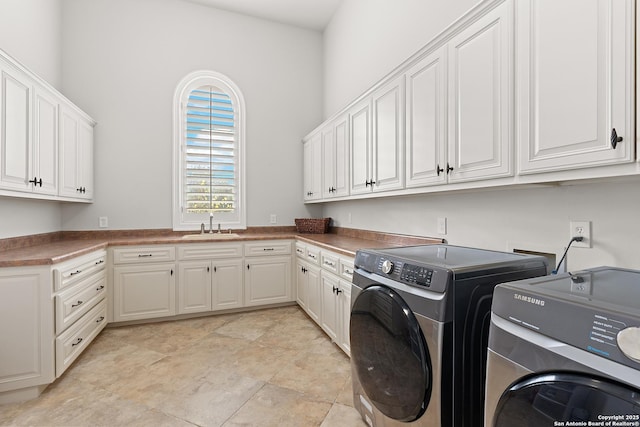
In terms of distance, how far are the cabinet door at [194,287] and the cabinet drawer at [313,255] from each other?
1.07 m

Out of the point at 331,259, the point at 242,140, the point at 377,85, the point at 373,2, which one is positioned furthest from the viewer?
the point at 242,140

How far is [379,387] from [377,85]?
6.75 feet

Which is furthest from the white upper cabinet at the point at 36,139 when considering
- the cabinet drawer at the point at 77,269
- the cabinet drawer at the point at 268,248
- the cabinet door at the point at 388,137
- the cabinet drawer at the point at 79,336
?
the cabinet door at the point at 388,137

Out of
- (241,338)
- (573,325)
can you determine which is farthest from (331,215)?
(573,325)

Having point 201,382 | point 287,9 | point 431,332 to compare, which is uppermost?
point 287,9

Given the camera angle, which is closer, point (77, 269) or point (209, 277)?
point (77, 269)

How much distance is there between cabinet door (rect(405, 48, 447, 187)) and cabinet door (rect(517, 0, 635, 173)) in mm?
483

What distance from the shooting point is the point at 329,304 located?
2.71m

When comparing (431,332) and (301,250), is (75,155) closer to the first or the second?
(301,250)

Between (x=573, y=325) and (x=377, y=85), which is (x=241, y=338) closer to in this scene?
(x=377, y=85)

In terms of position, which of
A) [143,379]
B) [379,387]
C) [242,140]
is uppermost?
[242,140]

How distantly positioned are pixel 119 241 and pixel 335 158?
2.30 m

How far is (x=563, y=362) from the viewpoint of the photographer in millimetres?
739

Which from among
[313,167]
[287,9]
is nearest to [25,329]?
[313,167]
